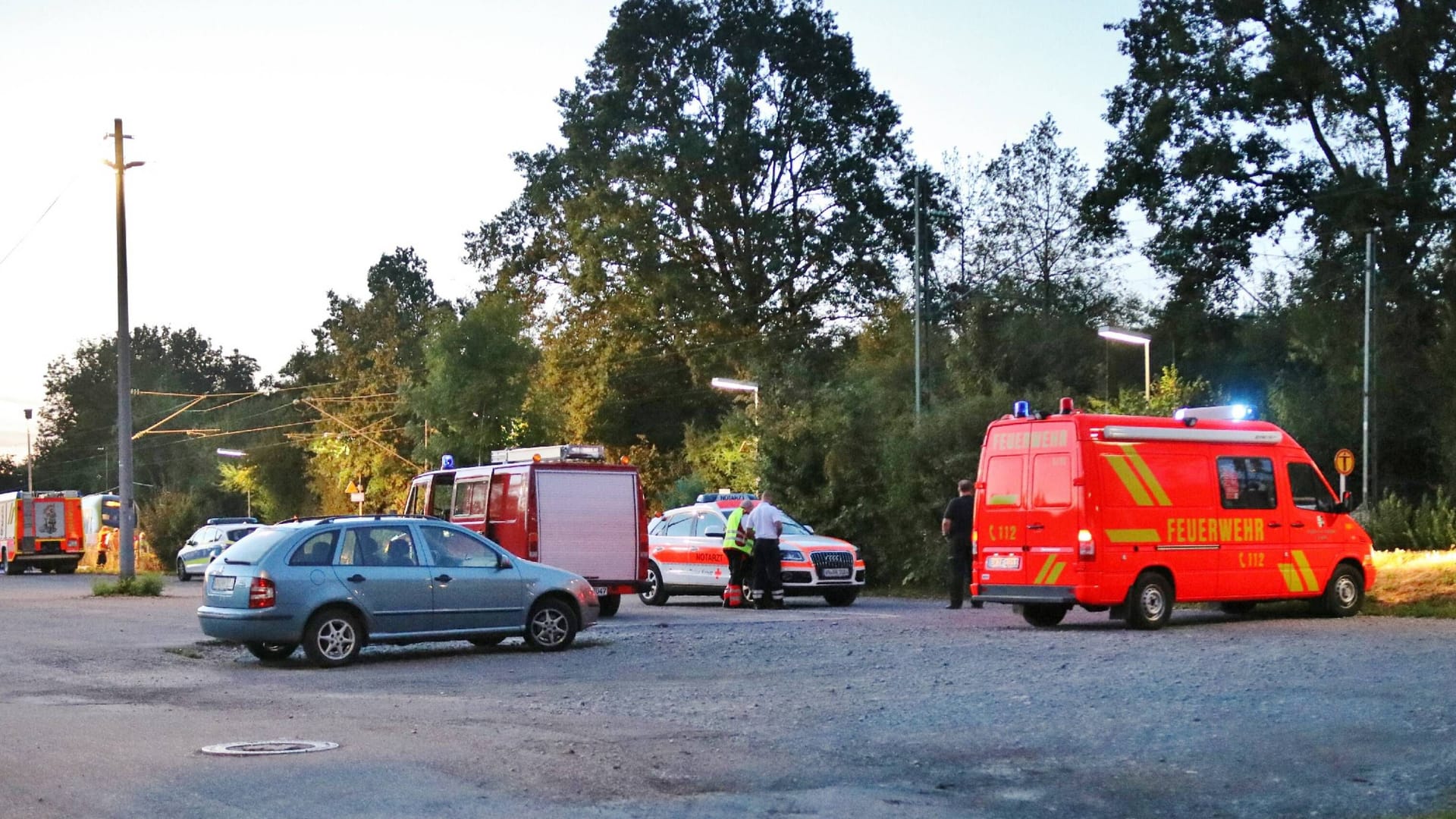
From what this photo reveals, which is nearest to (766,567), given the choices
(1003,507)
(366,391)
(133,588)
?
(1003,507)

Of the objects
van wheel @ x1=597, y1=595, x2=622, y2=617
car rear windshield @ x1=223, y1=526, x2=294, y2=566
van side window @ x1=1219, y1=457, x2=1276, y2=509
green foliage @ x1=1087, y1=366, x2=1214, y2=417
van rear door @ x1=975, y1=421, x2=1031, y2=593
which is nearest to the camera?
car rear windshield @ x1=223, y1=526, x2=294, y2=566

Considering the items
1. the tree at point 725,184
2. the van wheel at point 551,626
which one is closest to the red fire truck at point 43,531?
the tree at point 725,184

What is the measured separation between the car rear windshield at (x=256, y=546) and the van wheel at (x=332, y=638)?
2.81 ft

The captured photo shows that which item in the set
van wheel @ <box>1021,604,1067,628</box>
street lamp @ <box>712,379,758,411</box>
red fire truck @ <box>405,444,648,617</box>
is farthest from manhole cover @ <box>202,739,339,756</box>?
street lamp @ <box>712,379,758,411</box>

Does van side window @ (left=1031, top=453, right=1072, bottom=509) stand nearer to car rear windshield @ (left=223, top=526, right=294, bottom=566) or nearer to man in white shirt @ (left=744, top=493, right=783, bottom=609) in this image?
man in white shirt @ (left=744, top=493, right=783, bottom=609)

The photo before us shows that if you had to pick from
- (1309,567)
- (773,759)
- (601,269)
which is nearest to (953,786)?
(773,759)

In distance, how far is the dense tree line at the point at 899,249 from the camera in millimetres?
43250

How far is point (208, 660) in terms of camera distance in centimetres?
1734

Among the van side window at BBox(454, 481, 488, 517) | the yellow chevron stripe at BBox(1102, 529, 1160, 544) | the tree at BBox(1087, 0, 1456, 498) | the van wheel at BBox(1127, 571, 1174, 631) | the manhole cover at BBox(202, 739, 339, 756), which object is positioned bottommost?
the manhole cover at BBox(202, 739, 339, 756)

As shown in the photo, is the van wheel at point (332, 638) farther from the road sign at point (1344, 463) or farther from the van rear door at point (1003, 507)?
the road sign at point (1344, 463)

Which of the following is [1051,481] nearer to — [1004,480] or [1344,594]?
[1004,480]

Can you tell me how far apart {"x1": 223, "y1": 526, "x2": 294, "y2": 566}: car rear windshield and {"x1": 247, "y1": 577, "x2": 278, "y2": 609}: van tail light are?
0.30 meters

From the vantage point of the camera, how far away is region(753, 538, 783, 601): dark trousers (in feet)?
81.3

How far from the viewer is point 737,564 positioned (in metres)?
25.4
